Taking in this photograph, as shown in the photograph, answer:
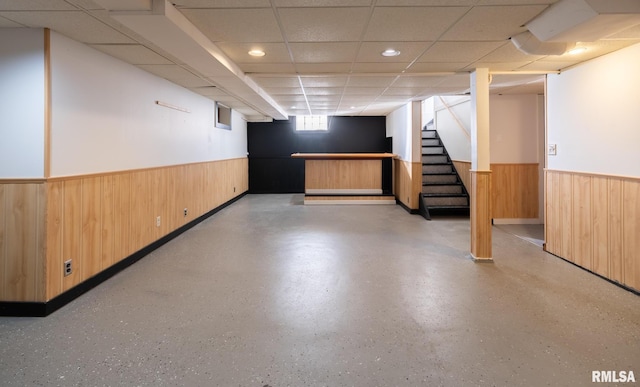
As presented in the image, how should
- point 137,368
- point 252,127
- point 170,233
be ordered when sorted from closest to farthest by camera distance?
point 137,368 < point 170,233 < point 252,127

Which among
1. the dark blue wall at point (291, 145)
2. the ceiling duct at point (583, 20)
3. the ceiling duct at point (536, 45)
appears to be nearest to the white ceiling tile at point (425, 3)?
the ceiling duct at point (583, 20)

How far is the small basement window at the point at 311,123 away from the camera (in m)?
10.9

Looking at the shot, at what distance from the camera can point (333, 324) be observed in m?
2.59

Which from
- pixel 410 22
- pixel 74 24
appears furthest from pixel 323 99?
pixel 74 24

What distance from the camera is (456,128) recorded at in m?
7.68

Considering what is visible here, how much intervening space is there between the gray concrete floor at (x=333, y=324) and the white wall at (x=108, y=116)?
1.19m

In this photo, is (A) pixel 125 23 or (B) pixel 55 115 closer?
(A) pixel 125 23

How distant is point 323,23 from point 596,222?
3.25 metres

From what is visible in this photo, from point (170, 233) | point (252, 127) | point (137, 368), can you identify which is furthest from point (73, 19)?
point (252, 127)

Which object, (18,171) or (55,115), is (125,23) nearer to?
(55,115)

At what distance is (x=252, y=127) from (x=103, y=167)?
7.41 metres

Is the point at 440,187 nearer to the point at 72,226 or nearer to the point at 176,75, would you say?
the point at 176,75

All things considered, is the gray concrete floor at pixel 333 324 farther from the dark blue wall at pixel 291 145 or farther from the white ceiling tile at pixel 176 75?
the dark blue wall at pixel 291 145

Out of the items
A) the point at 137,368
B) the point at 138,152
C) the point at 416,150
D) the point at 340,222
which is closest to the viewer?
the point at 137,368
